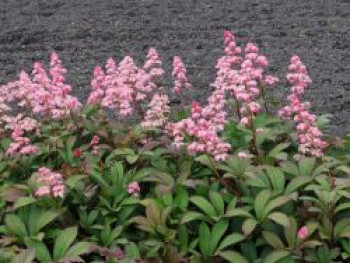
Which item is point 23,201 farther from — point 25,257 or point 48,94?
point 48,94

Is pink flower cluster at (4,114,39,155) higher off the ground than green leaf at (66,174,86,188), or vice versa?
pink flower cluster at (4,114,39,155)

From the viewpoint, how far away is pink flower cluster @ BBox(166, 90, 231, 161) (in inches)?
124

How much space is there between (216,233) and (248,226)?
0.16 meters

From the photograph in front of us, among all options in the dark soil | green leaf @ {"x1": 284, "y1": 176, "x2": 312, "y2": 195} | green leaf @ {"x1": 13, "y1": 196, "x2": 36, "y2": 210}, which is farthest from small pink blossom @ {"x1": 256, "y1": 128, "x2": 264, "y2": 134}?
the dark soil

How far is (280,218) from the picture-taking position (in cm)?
295

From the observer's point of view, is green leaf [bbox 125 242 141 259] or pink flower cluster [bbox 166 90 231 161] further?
pink flower cluster [bbox 166 90 231 161]

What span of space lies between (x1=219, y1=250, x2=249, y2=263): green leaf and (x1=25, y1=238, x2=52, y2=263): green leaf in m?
0.69

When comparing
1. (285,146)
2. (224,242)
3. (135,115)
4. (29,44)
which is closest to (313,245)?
(224,242)

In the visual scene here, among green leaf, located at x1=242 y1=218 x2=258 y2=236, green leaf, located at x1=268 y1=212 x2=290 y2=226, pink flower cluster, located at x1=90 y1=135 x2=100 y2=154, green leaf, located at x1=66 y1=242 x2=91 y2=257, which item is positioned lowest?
green leaf, located at x1=66 y1=242 x2=91 y2=257

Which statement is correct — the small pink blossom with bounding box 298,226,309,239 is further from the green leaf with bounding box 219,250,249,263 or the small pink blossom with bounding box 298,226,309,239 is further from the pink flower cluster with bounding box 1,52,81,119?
the pink flower cluster with bounding box 1,52,81,119

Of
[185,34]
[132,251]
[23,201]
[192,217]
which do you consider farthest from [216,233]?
[185,34]

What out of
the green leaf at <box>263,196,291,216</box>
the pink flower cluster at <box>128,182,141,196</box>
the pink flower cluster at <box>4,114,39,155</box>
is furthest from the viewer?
the pink flower cluster at <box>4,114,39,155</box>

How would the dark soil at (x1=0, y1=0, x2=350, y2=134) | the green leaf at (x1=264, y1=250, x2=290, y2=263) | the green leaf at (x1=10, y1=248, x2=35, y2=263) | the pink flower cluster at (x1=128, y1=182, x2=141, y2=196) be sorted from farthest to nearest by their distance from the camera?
the dark soil at (x1=0, y1=0, x2=350, y2=134), the pink flower cluster at (x1=128, y1=182, x2=141, y2=196), the green leaf at (x1=264, y1=250, x2=290, y2=263), the green leaf at (x1=10, y1=248, x2=35, y2=263)

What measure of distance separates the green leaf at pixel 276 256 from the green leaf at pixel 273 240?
0.03m
